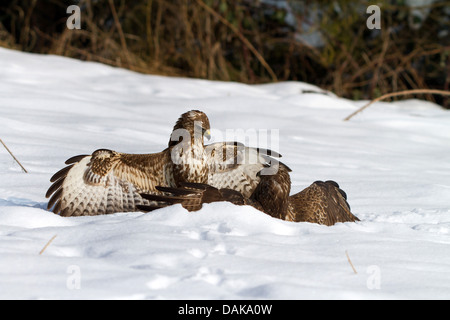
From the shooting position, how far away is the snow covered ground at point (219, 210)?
1.96m

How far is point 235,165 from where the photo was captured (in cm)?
340

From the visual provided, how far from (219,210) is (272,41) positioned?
646 cm

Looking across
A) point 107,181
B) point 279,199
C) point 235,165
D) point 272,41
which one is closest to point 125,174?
point 107,181

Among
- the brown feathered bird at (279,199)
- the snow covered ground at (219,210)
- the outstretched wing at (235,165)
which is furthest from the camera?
the outstretched wing at (235,165)

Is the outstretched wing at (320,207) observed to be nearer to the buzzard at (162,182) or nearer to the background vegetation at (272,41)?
the buzzard at (162,182)

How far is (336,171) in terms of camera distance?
452 cm

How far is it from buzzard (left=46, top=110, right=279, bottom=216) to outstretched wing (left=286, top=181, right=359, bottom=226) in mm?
250

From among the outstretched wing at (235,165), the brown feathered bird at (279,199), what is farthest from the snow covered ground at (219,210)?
the outstretched wing at (235,165)

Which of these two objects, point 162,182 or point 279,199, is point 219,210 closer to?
point 279,199

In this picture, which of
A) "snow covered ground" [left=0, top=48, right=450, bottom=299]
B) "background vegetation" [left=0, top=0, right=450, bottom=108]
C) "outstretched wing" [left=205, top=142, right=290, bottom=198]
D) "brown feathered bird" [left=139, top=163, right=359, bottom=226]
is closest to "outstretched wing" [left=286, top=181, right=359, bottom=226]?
"brown feathered bird" [left=139, top=163, right=359, bottom=226]

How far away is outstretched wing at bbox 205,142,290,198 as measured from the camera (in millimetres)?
3383

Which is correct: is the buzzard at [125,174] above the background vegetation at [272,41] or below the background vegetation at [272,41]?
below

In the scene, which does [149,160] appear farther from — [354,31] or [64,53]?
[354,31]
